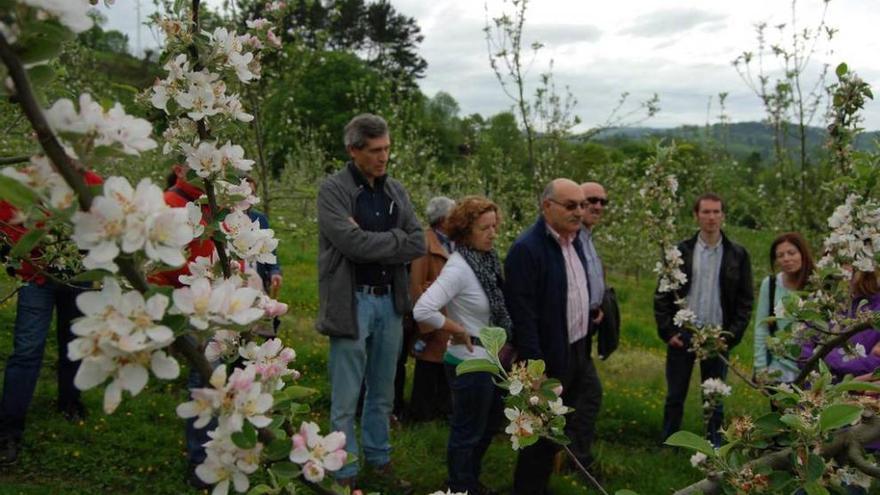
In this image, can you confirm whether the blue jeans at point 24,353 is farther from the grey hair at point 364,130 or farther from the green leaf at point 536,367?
the green leaf at point 536,367

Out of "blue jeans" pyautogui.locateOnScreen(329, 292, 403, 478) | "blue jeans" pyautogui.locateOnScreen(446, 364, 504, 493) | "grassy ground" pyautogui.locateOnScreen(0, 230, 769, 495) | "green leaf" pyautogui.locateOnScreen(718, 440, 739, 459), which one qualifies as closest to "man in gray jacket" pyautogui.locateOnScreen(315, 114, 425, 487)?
"blue jeans" pyautogui.locateOnScreen(329, 292, 403, 478)

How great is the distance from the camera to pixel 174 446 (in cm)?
470

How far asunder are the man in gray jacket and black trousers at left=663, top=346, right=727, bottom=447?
2.15 metres

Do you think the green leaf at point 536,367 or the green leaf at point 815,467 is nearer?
the green leaf at point 815,467

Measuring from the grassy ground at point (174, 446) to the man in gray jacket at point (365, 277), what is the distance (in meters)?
0.65

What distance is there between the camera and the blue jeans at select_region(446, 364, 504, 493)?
3.97m

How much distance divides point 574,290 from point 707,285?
153 cm

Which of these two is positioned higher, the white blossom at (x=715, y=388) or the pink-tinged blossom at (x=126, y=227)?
the pink-tinged blossom at (x=126, y=227)

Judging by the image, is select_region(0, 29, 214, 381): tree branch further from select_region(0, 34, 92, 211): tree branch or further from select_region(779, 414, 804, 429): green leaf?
select_region(779, 414, 804, 429): green leaf

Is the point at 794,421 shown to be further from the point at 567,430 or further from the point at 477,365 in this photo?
the point at 567,430

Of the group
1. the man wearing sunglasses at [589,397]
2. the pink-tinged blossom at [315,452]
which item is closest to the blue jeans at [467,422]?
the man wearing sunglasses at [589,397]

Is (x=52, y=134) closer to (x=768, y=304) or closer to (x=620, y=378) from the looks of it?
(x=768, y=304)

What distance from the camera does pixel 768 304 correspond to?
494cm

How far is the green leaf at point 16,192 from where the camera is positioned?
2.81 feet
